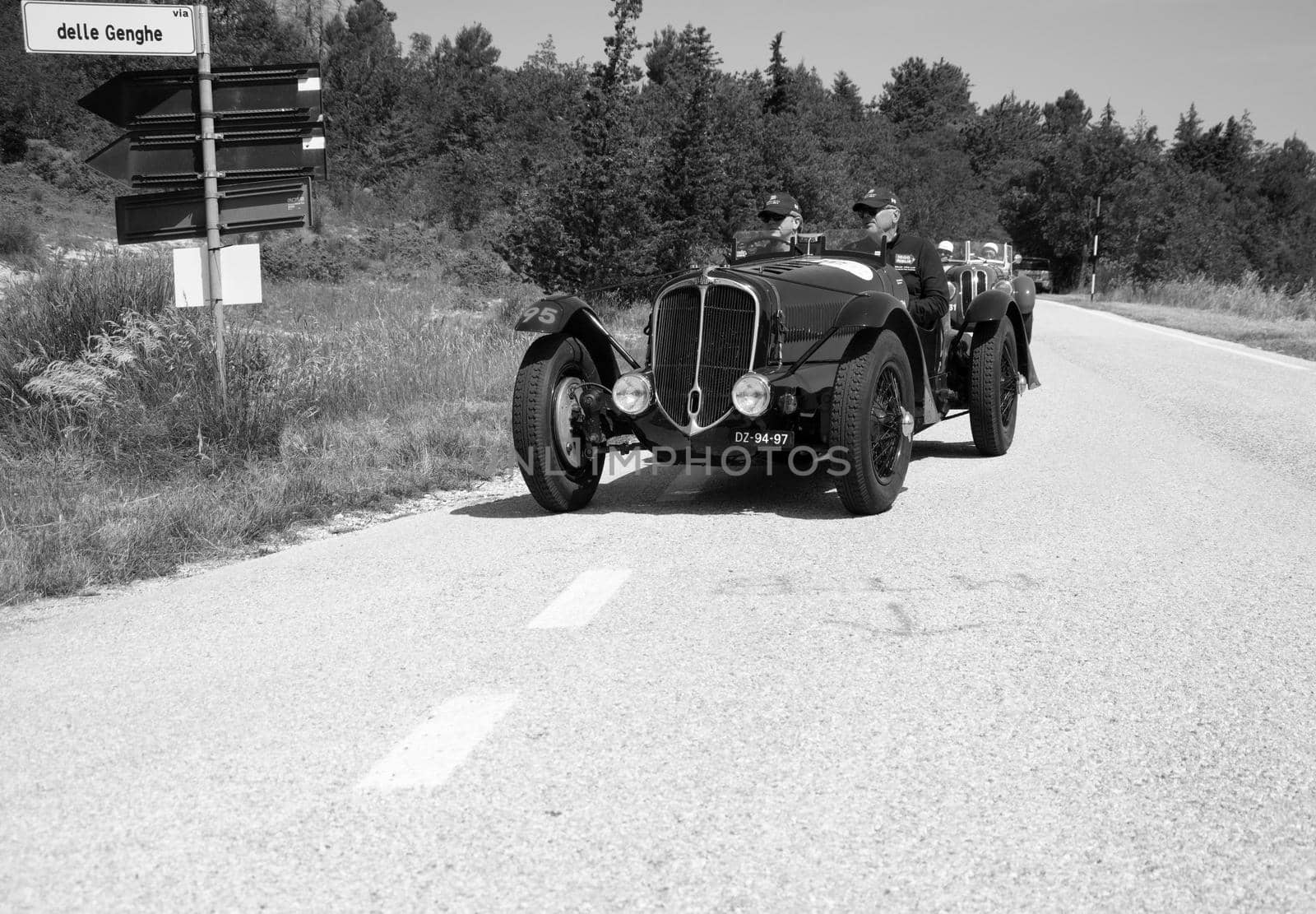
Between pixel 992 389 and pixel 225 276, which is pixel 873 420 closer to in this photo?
pixel 992 389

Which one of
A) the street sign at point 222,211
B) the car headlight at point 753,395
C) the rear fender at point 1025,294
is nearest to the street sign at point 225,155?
the street sign at point 222,211

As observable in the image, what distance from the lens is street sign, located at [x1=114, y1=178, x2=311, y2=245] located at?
9.17 metres

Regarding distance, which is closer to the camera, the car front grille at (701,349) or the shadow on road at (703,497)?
the car front grille at (701,349)

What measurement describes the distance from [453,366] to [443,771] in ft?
33.4

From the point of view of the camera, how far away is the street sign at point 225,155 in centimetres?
920

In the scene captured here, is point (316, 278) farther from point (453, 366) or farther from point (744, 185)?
point (453, 366)

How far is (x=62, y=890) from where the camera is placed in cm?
280

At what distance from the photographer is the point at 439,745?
366 cm

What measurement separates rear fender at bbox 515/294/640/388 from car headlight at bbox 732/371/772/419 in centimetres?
97

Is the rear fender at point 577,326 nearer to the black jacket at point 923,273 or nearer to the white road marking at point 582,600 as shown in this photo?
the white road marking at point 582,600

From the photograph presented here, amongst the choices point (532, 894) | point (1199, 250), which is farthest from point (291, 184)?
point (1199, 250)

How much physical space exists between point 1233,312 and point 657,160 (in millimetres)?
15487

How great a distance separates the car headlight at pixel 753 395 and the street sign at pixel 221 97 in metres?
4.27

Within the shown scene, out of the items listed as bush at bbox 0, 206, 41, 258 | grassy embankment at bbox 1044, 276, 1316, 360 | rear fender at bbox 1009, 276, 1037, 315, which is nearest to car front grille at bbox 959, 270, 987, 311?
rear fender at bbox 1009, 276, 1037, 315
